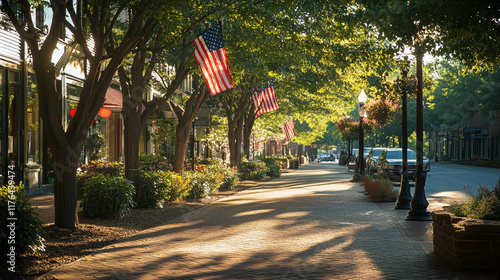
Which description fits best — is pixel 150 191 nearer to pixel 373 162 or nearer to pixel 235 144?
pixel 235 144

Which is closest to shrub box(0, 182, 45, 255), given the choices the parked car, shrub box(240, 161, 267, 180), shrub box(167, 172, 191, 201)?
shrub box(167, 172, 191, 201)

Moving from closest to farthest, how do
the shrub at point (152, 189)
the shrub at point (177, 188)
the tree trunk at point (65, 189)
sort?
the tree trunk at point (65, 189) < the shrub at point (152, 189) < the shrub at point (177, 188)

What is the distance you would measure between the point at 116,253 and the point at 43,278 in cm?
175

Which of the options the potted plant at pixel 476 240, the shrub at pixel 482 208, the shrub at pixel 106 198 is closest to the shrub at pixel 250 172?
the shrub at pixel 106 198

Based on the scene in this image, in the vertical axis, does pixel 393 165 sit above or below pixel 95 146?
below

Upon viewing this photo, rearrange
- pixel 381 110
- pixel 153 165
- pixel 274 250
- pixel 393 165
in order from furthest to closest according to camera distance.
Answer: pixel 393 165 → pixel 381 110 → pixel 153 165 → pixel 274 250

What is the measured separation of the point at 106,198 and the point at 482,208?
7.63m

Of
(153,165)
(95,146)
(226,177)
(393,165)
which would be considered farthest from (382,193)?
(95,146)

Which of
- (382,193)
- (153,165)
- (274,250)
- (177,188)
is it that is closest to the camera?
(274,250)

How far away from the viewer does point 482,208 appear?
25.1ft

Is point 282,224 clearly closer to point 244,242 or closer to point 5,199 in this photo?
point 244,242

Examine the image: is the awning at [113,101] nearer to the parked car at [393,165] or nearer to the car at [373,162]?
the parked car at [393,165]

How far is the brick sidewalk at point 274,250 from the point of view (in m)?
7.23

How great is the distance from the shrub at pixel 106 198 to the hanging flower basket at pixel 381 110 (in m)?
13.8
